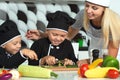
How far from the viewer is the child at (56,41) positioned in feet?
5.46

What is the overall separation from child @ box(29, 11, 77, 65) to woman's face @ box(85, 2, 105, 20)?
0.10m

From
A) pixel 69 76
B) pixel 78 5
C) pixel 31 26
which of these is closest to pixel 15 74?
pixel 69 76

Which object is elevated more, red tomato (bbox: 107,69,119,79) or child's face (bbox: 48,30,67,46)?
child's face (bbox: 48,30,67,46)

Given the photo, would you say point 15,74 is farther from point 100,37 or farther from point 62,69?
point 100,37

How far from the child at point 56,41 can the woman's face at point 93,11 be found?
0.10 meters

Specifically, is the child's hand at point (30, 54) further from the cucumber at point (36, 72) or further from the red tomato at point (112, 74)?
the red tomato at point (112, 74)

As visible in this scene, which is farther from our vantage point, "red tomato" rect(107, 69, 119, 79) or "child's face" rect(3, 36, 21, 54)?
"child's face" rect(3, 36, 21, 54)

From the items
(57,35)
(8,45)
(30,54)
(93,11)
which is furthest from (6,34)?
(93,11)

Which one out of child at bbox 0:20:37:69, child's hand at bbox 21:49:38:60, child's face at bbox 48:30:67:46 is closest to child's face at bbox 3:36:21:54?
child at bbox 0:20:37:69

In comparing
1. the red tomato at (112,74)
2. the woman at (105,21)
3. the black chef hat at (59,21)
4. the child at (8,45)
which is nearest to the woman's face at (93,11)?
the woman at (105,21)

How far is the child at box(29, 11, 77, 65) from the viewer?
166 cm

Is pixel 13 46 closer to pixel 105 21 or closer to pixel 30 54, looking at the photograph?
pixel 30 54

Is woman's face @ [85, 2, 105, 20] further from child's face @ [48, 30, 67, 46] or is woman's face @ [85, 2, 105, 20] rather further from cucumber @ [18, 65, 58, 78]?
cucumber @ [18, 65, 58, 78]

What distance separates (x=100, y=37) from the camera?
1827mm
